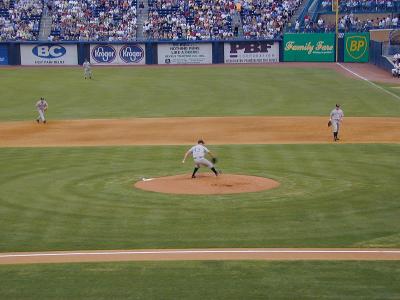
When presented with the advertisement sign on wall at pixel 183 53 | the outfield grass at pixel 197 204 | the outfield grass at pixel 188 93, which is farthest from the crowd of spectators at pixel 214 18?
the outfield grass at pixel 197 204

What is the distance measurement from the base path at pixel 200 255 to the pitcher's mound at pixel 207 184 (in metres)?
6.42

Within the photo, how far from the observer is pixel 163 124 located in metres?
42.1

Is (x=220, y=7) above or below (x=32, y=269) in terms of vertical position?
above

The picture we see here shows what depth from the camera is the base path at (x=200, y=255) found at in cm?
1778

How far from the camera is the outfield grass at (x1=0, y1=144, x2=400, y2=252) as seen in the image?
19.9 meters

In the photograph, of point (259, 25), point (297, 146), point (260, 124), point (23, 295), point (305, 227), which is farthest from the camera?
point (259, 25)

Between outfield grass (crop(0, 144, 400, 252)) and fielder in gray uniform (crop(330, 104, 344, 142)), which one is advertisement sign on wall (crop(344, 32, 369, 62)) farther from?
outfield grass (crop(0, 144, 400, 252))

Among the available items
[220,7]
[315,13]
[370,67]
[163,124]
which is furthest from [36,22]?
[163,124]

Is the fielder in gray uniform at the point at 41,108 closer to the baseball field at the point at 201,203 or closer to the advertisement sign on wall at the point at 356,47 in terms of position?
the baseball field at the point at 201,203

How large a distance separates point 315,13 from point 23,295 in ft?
218

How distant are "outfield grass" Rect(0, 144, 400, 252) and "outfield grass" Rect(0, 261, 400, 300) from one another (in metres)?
2.15

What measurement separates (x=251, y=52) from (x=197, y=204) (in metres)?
53.5

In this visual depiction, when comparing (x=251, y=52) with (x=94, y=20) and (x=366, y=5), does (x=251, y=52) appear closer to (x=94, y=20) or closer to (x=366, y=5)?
(x=366, y=5)

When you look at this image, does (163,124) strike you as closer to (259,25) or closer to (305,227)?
(305,227)
